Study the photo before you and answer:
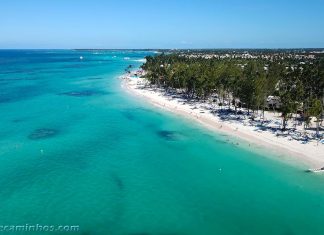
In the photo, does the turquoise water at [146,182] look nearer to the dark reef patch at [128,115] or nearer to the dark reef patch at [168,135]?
the dark reef patch at [168,135]

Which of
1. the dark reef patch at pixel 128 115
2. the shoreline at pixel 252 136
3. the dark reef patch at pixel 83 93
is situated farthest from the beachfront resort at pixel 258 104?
the dark reef patch at pixel 83 93

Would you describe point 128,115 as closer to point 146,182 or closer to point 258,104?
point 258,104

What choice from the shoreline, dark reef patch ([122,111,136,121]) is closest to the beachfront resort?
the shoreline

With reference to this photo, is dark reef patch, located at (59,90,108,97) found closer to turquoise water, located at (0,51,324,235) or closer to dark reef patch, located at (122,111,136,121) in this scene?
dark reef patch, located at (122,111,136,121)

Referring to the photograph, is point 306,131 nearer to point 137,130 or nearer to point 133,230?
point 137,130

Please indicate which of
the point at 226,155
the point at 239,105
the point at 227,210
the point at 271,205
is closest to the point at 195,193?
the point at 227,210

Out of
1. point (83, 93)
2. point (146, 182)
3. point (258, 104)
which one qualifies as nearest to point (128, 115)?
point (258, 104)
